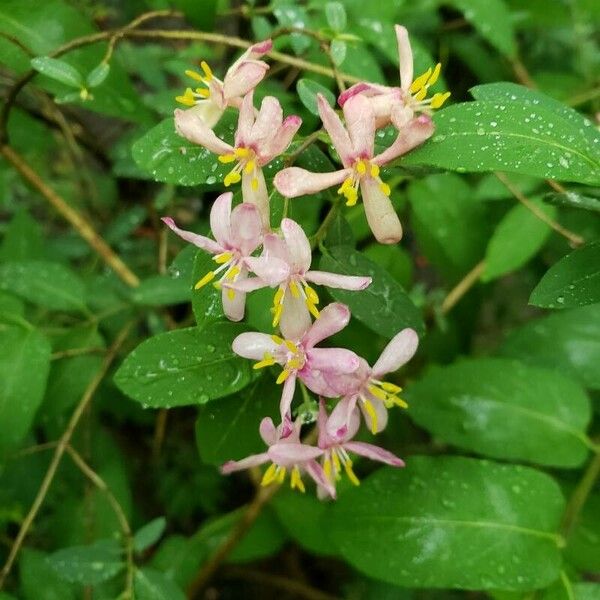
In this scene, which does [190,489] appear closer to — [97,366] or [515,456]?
[97,366]

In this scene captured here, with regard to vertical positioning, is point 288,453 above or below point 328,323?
below

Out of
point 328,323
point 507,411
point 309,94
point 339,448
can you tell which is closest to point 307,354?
point 328,323

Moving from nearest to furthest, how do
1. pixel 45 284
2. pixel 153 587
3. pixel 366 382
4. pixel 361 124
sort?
pixel 361 124 → pixel 366 382 → pixel 153 587 → pixel 45 284

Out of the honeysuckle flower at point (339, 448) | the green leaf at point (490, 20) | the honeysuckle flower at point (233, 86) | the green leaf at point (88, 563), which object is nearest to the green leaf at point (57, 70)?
the honeysuckle flower at point (233, 86)

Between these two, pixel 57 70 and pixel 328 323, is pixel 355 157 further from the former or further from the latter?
pixel 57 70

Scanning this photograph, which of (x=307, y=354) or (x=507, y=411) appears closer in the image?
(x=307, y=354)

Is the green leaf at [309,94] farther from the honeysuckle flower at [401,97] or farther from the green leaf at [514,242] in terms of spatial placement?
the green leaf at [514,242]
